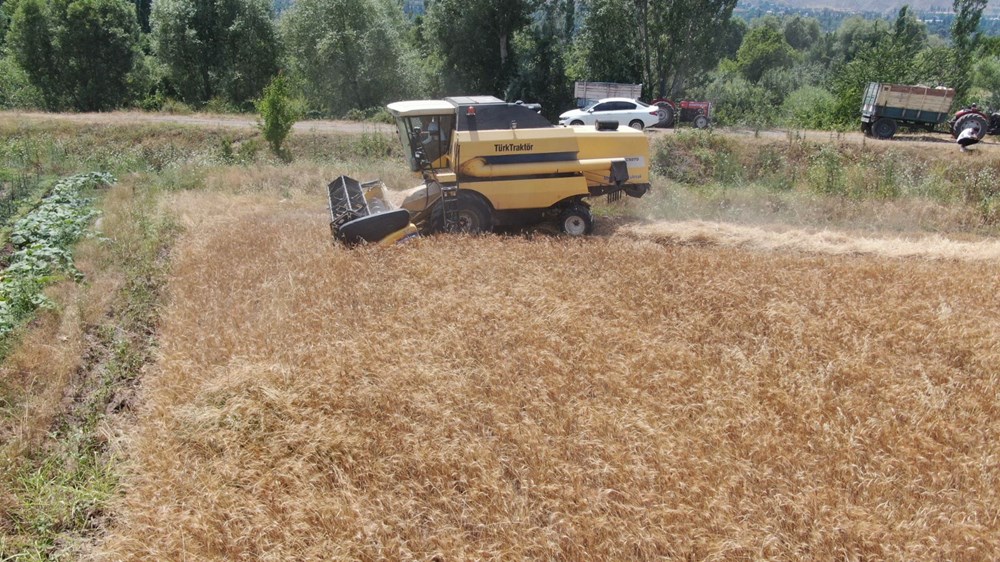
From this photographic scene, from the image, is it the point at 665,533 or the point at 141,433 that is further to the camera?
the point at 141,433

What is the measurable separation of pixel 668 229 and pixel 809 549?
26.1ft

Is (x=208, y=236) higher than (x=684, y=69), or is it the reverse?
(x=684, y=69)

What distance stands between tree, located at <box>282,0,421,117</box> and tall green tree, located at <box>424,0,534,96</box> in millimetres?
1852

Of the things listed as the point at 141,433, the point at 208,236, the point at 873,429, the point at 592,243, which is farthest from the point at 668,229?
the point at 141,433

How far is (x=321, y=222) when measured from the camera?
1141 centimetres

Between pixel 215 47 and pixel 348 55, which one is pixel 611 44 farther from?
pixel 215 47

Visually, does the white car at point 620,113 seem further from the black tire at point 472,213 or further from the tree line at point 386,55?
the black tire at point 472,213

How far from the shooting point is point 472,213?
10625 mm

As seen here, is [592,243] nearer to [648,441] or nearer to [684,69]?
[648,441]

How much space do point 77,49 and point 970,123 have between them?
33.6 metres

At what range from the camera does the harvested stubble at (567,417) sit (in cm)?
411

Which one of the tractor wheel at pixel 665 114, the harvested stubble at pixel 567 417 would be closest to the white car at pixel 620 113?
the tractor wheel at pixel 665 114

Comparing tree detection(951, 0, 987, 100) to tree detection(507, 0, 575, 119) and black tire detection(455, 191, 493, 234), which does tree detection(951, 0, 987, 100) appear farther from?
black tire detection(455, 191, 493, 234)

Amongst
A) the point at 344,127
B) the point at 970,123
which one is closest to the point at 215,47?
the point at 344,127
